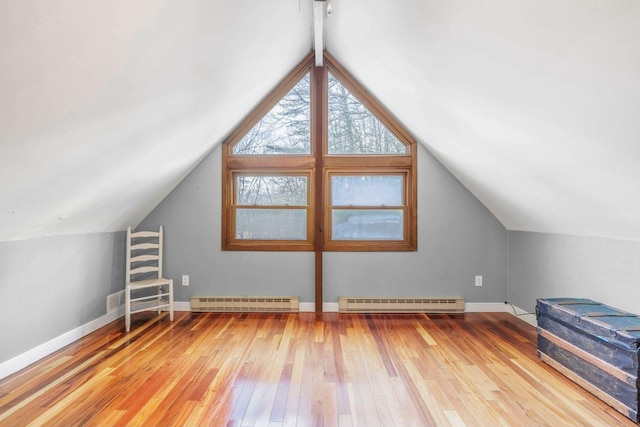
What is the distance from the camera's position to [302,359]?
2.97 m

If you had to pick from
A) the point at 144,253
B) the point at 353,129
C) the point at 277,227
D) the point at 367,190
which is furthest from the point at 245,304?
the point at 353,129

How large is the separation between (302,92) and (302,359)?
121 inches

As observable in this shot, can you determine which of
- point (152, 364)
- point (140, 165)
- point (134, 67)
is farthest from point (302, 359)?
point (134, 67)

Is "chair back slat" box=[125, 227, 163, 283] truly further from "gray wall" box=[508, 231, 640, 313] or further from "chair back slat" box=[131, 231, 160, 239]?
"gray wall" box=[508, 231, 640, 313]

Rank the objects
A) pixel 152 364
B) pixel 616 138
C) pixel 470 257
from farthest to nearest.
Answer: pixel 470 257 < pixel 152 364 < pixel 616 138

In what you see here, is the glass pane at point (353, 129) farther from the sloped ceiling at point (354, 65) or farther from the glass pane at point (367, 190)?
the sloped ceiling at point (354, 65)

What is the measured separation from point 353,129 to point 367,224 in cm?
118

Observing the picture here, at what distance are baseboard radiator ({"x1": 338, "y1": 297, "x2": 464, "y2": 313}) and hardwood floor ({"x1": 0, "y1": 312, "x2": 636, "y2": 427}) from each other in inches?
19.2

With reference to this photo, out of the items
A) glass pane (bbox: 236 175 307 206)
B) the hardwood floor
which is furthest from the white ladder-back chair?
glass pane (bbox: 236 175 307 206)

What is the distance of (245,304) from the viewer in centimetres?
434

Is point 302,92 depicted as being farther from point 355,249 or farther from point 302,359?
point 302,359

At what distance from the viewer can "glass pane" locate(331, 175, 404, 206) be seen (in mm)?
4488

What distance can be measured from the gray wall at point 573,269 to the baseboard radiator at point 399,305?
72cm

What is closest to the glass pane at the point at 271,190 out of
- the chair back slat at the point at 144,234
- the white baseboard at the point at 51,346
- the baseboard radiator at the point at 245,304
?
Answer: the chair back slat at the point at 144,234
